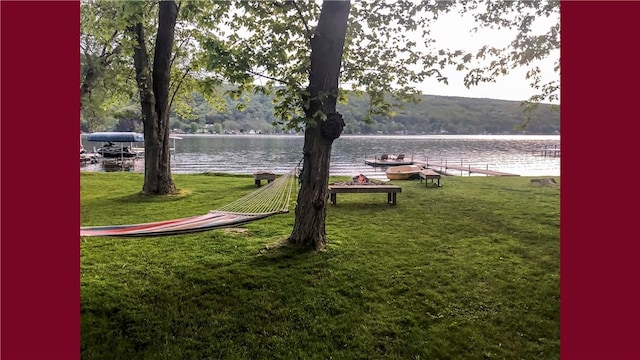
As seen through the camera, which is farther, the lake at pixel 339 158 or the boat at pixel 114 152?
the boat at pixel 114 152

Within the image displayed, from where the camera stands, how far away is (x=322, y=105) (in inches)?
185

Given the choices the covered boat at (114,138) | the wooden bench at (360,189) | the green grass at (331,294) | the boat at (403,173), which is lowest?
the green grass at (331,294)

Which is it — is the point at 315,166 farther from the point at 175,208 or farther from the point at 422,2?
A: the point at 175,208

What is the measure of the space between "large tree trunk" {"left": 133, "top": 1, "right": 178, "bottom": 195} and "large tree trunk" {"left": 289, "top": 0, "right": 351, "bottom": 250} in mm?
5397

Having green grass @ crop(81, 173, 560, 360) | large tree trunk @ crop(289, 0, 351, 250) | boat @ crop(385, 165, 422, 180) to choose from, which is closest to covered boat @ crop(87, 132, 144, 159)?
boat @ crop(385, 165, 422, 180)

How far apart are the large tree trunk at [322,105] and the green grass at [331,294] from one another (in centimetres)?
74

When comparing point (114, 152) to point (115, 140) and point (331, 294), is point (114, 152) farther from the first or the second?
point (331, 294)

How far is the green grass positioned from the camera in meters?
3.19

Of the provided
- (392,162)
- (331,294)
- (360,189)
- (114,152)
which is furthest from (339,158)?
(331,294)

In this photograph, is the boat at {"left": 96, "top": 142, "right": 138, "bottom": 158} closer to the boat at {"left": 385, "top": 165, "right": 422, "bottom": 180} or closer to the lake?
the lake

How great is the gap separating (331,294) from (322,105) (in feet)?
6.78

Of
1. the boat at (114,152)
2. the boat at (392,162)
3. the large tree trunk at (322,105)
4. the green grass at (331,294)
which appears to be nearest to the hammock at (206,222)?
the green grass at (331,294)

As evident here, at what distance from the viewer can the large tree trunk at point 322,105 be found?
15.6 ft

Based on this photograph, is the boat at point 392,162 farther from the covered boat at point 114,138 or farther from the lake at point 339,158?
the covered boat at point 114,138
